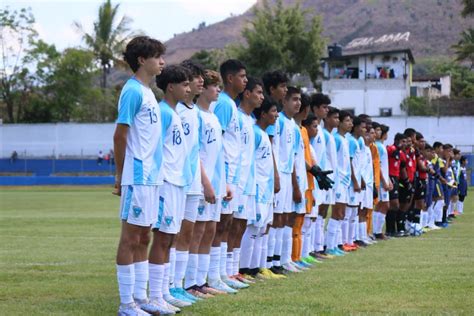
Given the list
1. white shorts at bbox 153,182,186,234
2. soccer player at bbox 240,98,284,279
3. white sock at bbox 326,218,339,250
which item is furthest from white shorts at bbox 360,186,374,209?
white shorts at bbox 153,182,186,234

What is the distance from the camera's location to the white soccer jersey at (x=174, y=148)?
8.91 metres

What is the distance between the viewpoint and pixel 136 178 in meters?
8.16

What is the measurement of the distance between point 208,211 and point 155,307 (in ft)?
5.84

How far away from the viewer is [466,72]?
10375 cm

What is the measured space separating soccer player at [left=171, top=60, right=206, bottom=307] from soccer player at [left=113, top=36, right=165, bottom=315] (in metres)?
1.02

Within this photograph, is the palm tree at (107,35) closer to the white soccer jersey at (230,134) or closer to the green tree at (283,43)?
the green tree at (283,43)

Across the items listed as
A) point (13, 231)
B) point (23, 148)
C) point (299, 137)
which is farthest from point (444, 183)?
point (23, 148)

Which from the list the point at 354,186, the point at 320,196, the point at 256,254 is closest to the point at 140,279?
the point at 256,254

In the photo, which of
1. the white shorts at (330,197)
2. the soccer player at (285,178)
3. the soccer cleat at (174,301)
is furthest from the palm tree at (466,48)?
the soccer cleat at (174,301)

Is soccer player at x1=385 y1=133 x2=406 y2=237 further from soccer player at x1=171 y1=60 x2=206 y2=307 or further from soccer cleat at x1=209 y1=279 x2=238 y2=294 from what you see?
soccer player at x1=171 y1=60 x2=206 y2=307

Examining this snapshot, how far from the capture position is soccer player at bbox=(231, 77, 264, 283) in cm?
1105

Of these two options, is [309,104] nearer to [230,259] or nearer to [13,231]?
[230,259]

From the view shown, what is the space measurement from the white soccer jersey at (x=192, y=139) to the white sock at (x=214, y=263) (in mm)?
1222

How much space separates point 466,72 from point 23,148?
5342 centimetres
